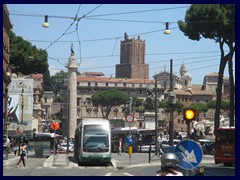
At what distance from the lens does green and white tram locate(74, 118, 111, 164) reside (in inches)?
1219

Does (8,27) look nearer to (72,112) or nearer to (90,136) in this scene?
(90,136)

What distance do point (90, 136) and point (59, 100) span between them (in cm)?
10868

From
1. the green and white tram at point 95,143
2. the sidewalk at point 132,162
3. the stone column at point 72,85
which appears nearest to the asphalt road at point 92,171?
the sidewalk at point 132,162

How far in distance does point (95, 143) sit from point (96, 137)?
32 centimetres

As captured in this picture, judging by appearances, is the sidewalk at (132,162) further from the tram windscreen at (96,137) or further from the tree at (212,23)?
the tree at (212,23)

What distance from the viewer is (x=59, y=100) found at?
13925cm

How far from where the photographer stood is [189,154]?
29.6 ft

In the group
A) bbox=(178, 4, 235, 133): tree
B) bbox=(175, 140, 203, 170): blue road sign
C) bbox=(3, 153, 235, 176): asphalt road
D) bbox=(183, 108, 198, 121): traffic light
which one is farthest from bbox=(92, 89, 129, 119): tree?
bbox=(175, 140, 203, 170): blue road sign

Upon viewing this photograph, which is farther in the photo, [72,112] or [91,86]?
[91,86]

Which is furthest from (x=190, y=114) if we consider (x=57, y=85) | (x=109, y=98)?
(x=57, y=85)

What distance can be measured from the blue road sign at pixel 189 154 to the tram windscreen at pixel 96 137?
2217 centimetres

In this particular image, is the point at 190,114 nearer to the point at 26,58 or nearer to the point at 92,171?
the point at 92,171

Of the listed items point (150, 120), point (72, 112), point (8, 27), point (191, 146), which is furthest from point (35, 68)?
point (72, 112)
